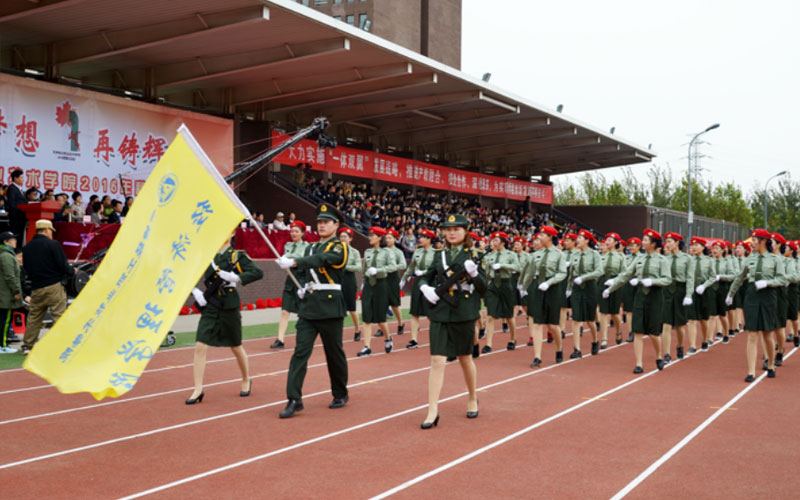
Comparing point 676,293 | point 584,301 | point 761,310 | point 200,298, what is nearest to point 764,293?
point 761,310

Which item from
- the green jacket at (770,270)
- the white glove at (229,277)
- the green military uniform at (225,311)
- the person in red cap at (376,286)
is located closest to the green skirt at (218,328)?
the green military uniform at (225,311)

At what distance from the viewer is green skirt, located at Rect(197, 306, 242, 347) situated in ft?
28.0

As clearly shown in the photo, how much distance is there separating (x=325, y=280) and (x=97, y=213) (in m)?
12.4

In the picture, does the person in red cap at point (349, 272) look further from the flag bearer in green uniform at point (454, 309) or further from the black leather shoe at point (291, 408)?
the flag bearer in green uniform at point (454, 309)

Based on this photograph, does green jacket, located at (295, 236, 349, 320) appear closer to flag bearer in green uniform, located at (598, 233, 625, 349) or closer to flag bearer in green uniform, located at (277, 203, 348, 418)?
flag bearer in green uniform, located at (277, 203, 348, 418)

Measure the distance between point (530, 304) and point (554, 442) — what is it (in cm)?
548

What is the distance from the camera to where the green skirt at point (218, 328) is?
28.0 feet

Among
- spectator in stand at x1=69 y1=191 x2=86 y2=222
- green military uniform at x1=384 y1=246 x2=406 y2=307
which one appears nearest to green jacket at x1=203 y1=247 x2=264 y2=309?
green military uniform at x1=384 y1=246 x2=406 y2=307

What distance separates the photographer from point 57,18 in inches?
822

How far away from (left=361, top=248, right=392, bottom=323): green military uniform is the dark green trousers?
5094 millimetres

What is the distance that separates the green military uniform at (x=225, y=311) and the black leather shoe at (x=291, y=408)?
1.16 meters

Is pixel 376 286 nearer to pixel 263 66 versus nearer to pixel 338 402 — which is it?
pixel 338 402

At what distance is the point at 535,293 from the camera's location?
12.2m

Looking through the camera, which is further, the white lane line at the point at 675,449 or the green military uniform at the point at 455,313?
the green military uniform at the point at 455,313
